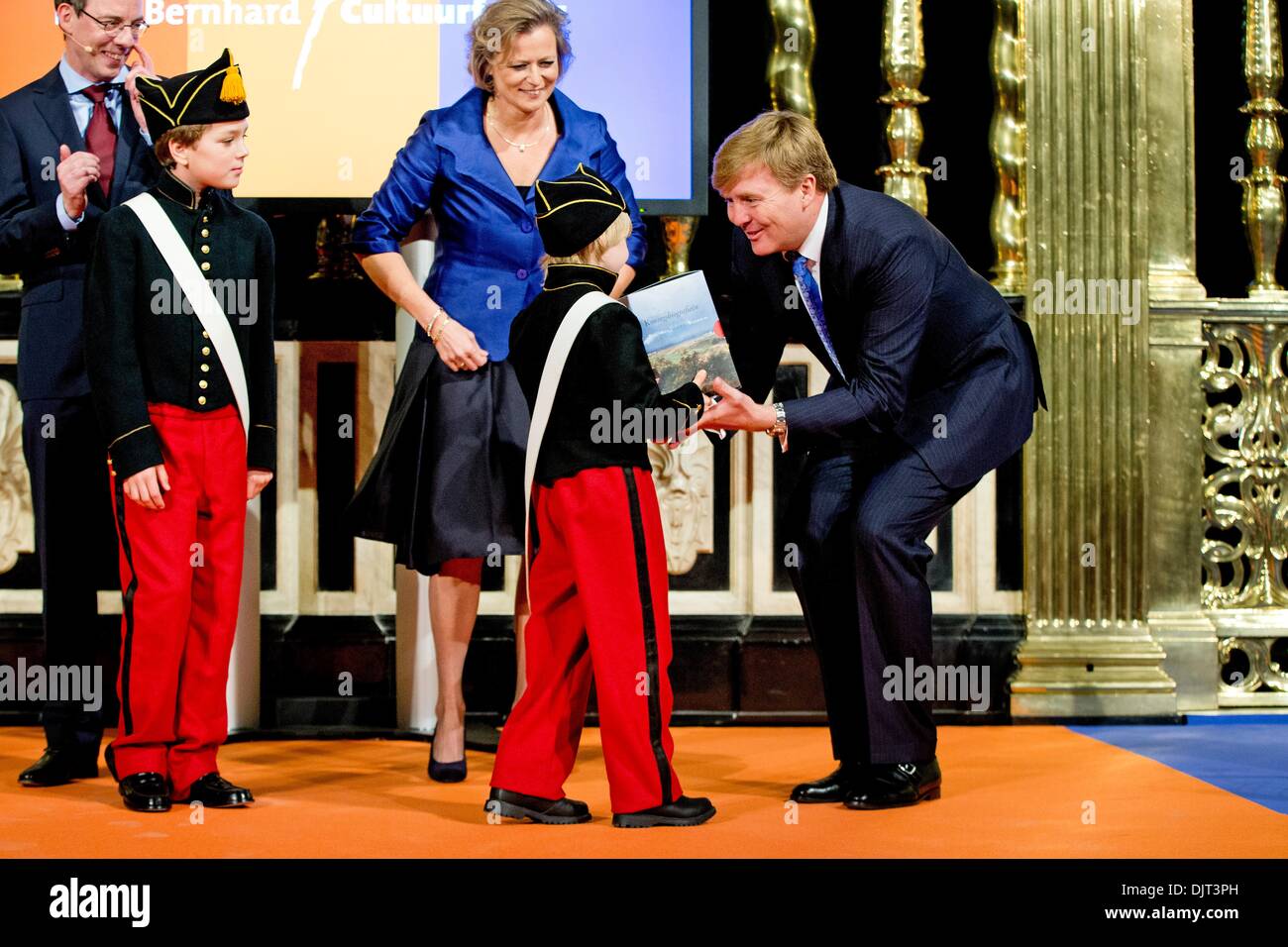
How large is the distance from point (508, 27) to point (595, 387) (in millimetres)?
1101

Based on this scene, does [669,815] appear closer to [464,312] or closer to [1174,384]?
[464,312]

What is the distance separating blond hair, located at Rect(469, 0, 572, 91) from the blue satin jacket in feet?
0.57

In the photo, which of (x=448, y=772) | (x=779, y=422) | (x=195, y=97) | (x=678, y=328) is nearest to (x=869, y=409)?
(x=779, y=422)

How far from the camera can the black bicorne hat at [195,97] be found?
11.8 feet

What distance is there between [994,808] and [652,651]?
85cm

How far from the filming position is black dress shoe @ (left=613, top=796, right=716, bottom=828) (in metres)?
3.33

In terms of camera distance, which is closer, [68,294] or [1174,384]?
[68,294]

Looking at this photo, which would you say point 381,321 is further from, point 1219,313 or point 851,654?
point 1219,313

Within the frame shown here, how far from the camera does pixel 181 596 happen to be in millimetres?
3547

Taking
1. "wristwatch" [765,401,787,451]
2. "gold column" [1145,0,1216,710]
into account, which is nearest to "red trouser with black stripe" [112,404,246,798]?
"wristwatch" [765,401,787,451]

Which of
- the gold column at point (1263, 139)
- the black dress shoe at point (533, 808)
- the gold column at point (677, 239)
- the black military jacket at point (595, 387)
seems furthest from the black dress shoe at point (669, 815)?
the gold column at point (1263, 139)

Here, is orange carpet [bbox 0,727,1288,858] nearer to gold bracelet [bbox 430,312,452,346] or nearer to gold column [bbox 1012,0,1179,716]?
gold column [bbox 1012,0,1179,716]

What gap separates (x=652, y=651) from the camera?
3361 millimetres
